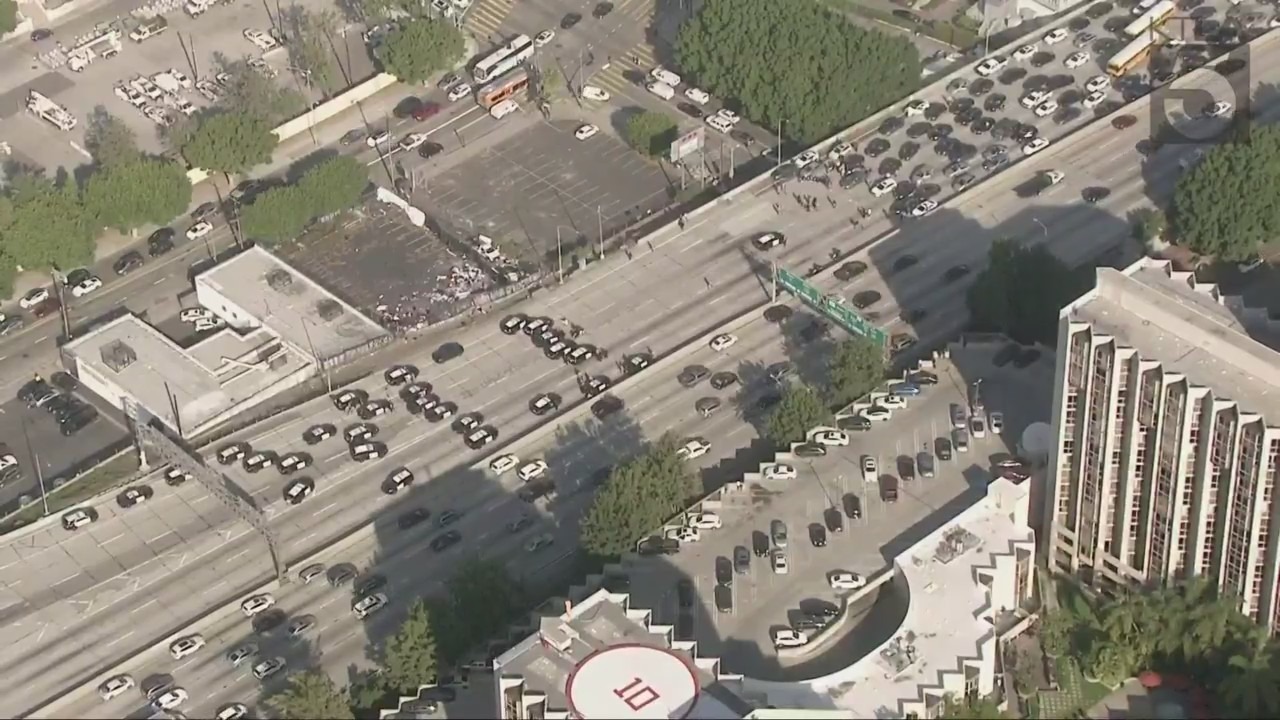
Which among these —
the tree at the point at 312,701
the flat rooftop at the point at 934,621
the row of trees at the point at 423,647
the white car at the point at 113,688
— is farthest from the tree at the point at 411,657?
the flat rooftop at the point at 934,621

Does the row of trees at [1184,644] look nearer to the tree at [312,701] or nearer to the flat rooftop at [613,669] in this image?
the flat rooftop at [613,669]

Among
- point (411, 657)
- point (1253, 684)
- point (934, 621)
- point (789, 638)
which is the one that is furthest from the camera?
point (789, 638)

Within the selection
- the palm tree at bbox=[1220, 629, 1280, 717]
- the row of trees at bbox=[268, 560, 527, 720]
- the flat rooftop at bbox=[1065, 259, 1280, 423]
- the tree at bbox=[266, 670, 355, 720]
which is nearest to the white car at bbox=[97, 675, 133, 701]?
the row of trees at bbox=[268, 560, 527, 720]

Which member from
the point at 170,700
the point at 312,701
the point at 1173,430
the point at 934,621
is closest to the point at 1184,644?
the point at 1173,430

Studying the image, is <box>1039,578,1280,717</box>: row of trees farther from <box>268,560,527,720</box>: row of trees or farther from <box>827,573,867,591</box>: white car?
<box>268,560,527,720</box>: row of trees

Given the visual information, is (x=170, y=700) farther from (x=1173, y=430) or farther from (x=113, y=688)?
(x=1173, y=430)

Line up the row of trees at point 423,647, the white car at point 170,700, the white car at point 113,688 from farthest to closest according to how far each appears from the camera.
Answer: the white car at point 113,688 → the white car at point 170,700 → the row of trees at point 423,647
